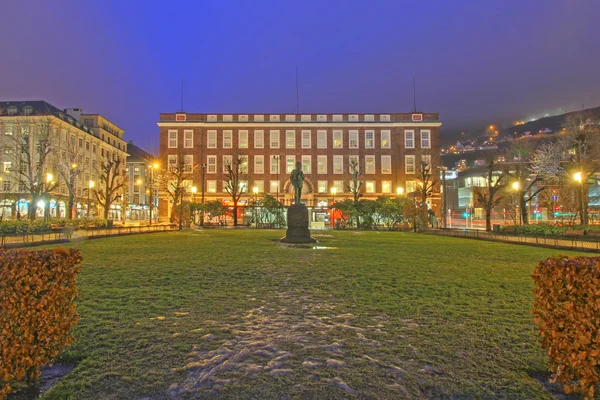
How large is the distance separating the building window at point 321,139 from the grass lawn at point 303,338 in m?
57.1

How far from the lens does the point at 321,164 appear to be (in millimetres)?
65000

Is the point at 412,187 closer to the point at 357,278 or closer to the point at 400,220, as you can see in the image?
the point at 400,220

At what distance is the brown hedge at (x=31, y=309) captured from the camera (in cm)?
325

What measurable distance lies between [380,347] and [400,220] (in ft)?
117

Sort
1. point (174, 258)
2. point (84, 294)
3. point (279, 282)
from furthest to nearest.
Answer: point (174, 258) < point (279, 282) < point (84, 294)

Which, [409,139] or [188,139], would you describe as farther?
[409,139]

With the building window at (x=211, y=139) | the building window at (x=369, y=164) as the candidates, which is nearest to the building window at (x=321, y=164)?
the building window at (x=369, y=164)

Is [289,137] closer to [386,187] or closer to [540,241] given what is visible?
[386,187]

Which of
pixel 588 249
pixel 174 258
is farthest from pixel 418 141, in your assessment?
pixel 174 258

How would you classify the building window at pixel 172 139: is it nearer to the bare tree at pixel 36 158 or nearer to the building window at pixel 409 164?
the bare tree at pixel 36 158

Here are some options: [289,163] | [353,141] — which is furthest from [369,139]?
[289,163]

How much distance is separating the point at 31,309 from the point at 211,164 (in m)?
62.4

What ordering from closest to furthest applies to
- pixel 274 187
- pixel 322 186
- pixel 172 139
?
pixel 172 139 < pixel 274 187 < pixel 322 186

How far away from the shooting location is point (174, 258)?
508 inches
